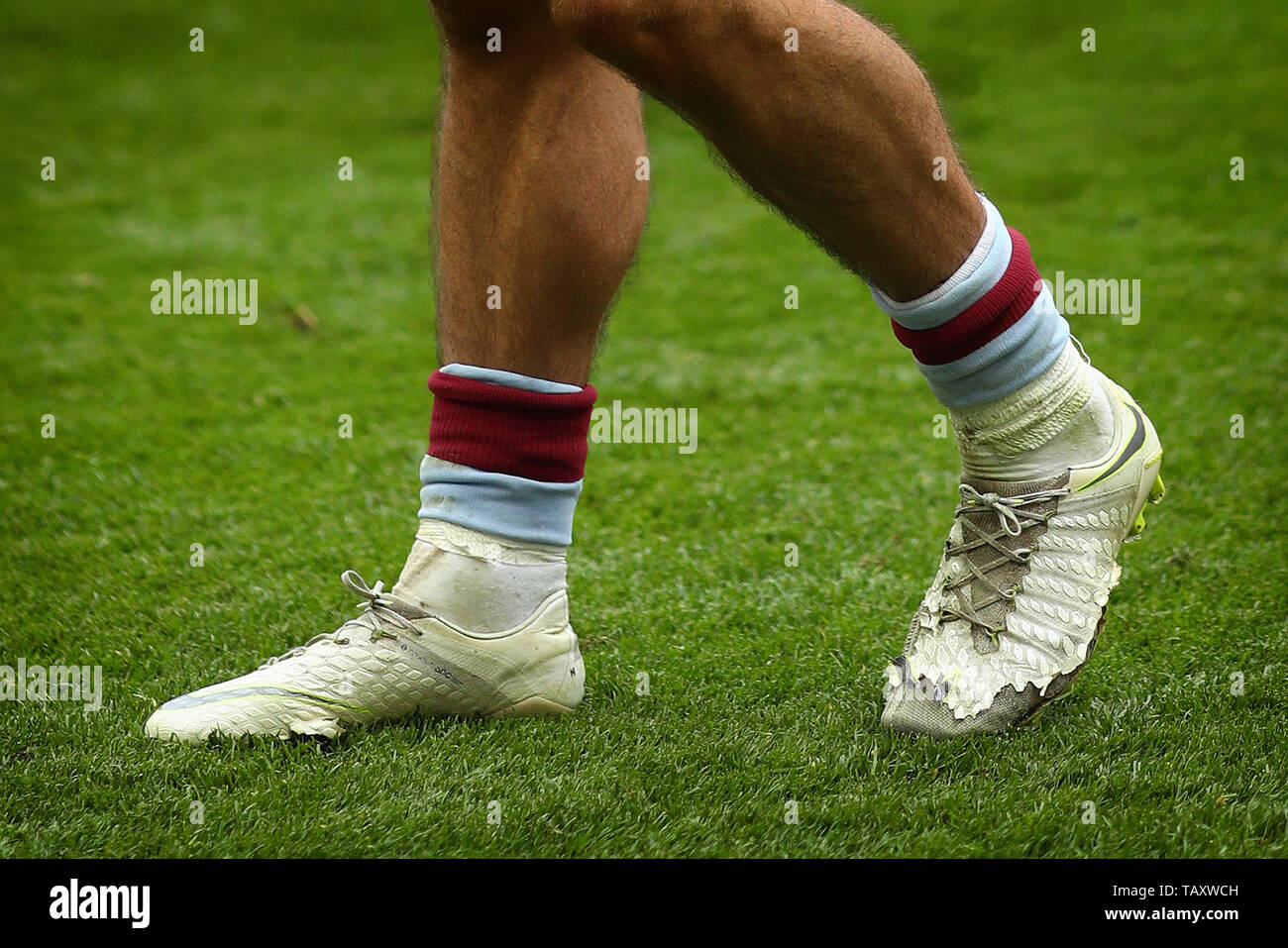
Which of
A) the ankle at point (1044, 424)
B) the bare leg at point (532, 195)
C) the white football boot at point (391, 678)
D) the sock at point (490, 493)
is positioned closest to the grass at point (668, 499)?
the white football boot at point (391, 678)

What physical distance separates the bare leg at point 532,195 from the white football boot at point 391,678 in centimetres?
24

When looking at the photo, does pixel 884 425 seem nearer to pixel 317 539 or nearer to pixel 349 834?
pixel 317 539

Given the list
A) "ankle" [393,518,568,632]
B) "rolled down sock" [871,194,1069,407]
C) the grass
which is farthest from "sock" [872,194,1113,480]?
"ankle" [393,518,568,632]

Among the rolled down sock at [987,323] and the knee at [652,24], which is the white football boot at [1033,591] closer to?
the rolled down sock at [987,323]

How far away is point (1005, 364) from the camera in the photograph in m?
1.18

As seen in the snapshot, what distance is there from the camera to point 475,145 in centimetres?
137

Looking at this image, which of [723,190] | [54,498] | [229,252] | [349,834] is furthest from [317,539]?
[723,190]

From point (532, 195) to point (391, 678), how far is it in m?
0.52

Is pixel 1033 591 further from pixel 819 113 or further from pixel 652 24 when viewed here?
pixel 652 24

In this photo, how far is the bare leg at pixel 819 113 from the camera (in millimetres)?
1053

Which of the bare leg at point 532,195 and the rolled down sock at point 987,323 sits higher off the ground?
the bare leg at point 532,195

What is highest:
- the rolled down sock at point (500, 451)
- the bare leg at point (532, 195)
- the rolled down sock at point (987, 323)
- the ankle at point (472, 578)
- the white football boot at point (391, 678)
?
the bare leg at point (532, 195)

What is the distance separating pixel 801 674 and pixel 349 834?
0.57 meters

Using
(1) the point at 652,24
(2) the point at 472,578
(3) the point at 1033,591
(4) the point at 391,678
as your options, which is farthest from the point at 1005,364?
(4) the point at 391,678
